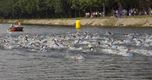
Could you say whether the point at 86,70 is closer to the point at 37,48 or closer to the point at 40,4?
the point at 37,48

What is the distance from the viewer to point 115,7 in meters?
132

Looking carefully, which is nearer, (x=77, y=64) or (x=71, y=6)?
(x=77, y=64)

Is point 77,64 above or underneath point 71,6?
above

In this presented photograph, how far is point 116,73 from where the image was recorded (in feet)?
88.1

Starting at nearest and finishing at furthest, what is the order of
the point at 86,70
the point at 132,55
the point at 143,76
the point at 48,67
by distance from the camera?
the point at 143,76, the point at 86,70, the point at 48,67, the point at 132,55

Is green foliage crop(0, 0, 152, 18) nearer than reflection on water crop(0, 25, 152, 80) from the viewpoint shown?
No

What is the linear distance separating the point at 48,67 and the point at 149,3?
90.6 metres

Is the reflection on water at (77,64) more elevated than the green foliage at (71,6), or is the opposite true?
the reflection on water at (77,64)

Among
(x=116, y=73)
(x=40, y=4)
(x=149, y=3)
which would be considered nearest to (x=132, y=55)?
(x=116, y=73)

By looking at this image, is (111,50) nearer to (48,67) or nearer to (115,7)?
(48,67)

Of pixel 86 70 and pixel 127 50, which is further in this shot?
pixel 127 50

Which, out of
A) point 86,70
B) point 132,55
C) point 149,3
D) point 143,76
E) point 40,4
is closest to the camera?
point 143,76

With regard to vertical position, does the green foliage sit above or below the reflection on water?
below

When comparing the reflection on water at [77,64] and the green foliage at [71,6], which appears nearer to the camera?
the reflection on water at [77,64]
